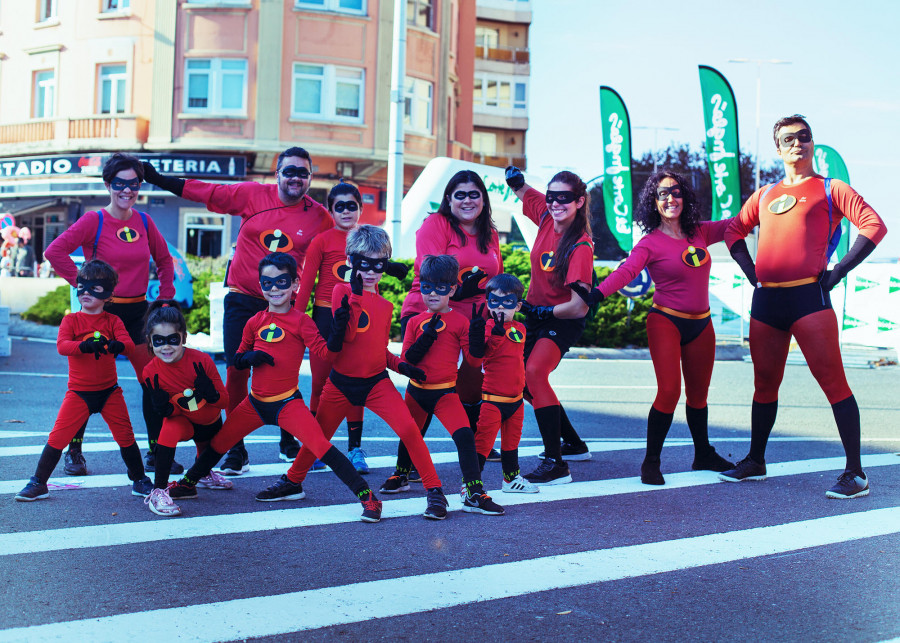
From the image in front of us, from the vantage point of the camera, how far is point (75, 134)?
96.4 feet

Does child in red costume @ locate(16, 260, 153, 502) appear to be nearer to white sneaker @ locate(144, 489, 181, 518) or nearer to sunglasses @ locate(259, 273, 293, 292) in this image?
white sneaker @ locate(144, 489, 181, 518)

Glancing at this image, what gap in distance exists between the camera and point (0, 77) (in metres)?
32.0

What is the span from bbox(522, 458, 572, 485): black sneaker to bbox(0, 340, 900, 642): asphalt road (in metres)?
0.11

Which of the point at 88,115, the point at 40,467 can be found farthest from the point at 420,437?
the point at 88,115

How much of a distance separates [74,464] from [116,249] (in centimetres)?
141

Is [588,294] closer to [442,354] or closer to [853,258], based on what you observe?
[442,354]

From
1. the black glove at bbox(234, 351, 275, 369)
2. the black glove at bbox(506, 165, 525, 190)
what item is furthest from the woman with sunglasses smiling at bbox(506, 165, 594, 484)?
the black glove at bbox(234, 351, 275, 369)

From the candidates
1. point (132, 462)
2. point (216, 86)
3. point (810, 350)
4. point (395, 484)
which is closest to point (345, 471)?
point (395, 484)

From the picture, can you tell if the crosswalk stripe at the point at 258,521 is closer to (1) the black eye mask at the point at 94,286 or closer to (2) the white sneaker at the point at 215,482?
(2) the white sneaker at the point at 215,482

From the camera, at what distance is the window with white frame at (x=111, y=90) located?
29359mm

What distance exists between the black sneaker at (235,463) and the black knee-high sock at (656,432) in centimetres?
262

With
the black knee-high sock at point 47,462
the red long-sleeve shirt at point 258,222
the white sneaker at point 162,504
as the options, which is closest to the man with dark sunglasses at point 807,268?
the red long-sleeve shirt at point 258,222

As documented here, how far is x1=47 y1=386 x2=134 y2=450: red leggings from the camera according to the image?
542 centimetres

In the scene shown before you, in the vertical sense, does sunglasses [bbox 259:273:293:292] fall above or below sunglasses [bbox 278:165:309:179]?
below
